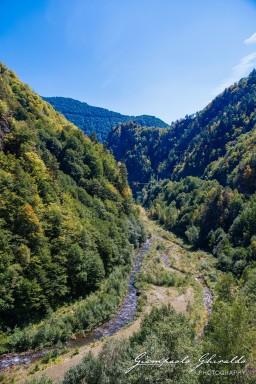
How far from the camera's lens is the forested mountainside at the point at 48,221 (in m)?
44.1

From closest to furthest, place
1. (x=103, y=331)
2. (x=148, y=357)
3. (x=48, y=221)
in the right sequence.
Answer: (x=148, y=357), (x=103, y=331), (x=48, y=221)

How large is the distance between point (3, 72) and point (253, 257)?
90889 mm

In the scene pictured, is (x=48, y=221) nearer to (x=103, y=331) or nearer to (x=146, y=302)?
(x=103, y=331)

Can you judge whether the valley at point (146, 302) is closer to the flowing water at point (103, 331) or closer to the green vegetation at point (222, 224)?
the flowing water at point (103, 331)

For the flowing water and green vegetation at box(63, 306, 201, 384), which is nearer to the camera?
green vegetation at box(63, 306, 201, 384)

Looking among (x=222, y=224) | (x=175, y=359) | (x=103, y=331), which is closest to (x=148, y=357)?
(x=175, y=359)

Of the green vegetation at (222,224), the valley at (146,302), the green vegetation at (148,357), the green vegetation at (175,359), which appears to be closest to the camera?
the green vegetation at (148,357)

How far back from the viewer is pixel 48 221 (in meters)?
55.1

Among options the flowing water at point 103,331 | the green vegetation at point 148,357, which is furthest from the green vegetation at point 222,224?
the green vegetation at point 148,357

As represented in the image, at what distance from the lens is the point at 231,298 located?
4309 centimetres

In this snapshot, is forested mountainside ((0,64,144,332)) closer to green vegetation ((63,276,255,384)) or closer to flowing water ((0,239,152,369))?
flowing water ((0,239,152,369))

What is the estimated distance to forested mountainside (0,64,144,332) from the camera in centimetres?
4412

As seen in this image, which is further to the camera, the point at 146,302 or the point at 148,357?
the point at 146,302

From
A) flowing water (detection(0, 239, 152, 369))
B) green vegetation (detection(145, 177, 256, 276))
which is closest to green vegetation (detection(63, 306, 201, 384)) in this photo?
flowing water (detection(0, 239, 152, 369))
